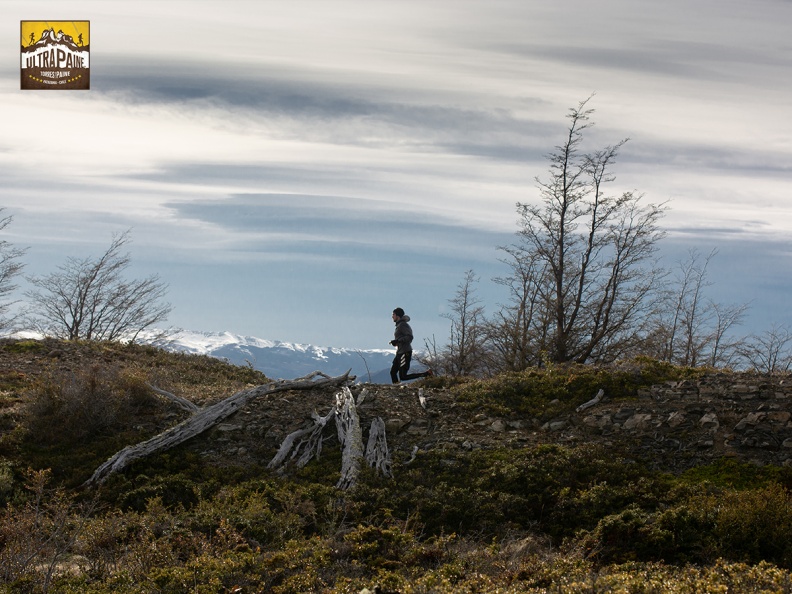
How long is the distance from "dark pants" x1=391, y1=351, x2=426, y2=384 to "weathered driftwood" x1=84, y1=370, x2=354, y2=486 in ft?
7.66

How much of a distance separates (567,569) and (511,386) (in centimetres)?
785

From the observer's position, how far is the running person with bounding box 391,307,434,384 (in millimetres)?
18297

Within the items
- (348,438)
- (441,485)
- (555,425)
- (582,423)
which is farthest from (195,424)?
(582,423)

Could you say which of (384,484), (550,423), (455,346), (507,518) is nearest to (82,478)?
(384,484)

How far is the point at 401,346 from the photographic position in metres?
18.4

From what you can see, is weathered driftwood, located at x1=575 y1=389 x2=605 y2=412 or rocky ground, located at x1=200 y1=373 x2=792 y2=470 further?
weathered driftwood, located at x1=575 y1=389 x2=605 y2=412

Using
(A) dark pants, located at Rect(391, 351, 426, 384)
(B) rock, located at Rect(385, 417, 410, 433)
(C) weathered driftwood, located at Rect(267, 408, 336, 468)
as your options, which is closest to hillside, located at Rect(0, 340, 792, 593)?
(B) rock, located at Rect(385, 417, 410, 433)

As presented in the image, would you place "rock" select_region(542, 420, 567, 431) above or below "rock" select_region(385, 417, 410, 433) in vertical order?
above

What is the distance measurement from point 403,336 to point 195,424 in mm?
6449

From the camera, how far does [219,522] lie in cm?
945

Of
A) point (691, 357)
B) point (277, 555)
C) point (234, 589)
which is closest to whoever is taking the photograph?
point (234, 589)

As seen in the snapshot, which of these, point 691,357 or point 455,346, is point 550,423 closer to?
point 455,346

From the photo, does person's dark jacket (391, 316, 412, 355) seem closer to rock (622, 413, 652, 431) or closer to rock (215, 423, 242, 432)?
rock (215, 423, 242, 432)

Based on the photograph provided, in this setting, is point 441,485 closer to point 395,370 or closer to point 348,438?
point 348,438
